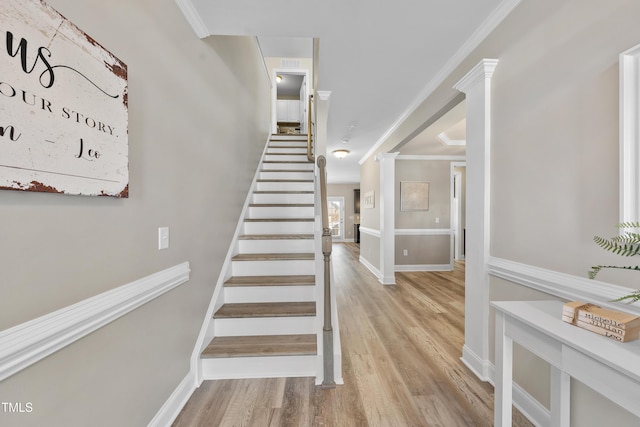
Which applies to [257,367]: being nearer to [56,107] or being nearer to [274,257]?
[274,257]

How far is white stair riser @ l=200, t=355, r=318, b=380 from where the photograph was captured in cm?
191

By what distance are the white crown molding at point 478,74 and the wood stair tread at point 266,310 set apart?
2.07m

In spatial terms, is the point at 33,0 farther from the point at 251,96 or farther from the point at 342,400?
the point at 251,96

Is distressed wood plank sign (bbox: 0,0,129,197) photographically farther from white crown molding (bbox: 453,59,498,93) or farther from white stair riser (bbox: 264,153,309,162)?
white stair riser (bbox: 264,153,309,162)

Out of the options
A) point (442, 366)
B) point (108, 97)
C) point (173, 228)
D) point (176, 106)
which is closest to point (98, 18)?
point (108, 97)

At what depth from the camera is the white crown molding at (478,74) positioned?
183 centimetres

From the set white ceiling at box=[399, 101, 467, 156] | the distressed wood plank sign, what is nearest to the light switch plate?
the distressed wood plank sign

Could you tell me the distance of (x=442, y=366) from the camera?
2133 mm

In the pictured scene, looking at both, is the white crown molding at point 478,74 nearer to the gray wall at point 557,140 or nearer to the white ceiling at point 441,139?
the gray wall at point 557,140

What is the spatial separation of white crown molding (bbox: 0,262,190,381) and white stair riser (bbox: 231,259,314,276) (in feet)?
3.95

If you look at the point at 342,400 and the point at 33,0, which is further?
the point at 342,400

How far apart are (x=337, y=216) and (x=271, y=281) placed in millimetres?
9370

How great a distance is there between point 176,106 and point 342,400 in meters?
2.03

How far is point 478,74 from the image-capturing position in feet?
6.31
